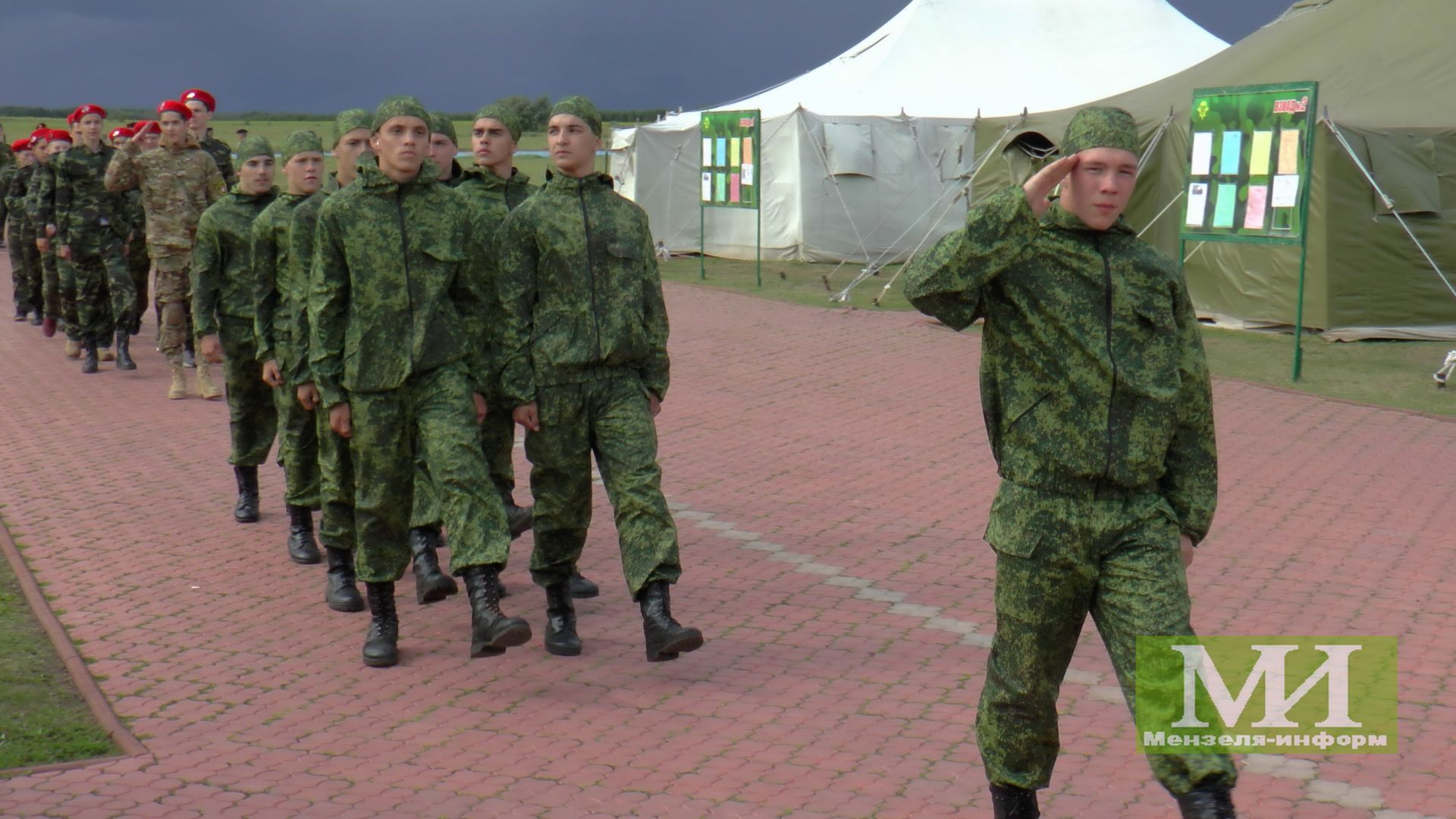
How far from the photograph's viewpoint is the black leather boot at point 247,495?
28.9 feet

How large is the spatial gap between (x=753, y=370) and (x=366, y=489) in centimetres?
867

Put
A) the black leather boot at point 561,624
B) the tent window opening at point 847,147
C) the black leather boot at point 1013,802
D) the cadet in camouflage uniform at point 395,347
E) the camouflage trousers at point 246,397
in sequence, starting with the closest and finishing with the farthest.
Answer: the black leather boot at point 1013,802, the cadet in camouflage uniform at point 395,347, the black leather boot at point 561,624, the camouflage trousers at point 246,397, the tent window opening at point 847,147

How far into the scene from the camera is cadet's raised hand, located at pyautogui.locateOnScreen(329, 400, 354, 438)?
6.17m

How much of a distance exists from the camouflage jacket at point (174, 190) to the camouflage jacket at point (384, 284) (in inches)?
298

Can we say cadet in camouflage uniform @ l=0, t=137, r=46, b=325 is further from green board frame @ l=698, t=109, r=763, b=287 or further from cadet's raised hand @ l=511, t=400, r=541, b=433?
cadet's raised hand @ l=511, t=400, r=541, b=433

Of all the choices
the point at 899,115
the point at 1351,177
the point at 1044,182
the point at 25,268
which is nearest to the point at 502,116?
the point at 1044,182

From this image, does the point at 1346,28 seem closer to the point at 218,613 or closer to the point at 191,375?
the point at 191,375

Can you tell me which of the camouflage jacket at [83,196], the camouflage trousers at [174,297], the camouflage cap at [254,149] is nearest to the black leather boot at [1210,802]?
the camouflage cap at [254,149]

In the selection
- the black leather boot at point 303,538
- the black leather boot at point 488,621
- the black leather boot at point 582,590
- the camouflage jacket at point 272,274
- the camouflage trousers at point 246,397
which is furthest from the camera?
the camouflage trousers at point 246,397

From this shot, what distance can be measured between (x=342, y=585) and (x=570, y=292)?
1972mm

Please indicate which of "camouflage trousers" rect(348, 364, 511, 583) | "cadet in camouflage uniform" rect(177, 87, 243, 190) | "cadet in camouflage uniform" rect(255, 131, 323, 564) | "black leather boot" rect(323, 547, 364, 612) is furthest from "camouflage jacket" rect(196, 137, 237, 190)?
"camouflage trousers" rect(348, 364, 511, 583)

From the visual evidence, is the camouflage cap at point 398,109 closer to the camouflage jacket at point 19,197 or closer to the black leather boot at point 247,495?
the black leather boot at point 247,495

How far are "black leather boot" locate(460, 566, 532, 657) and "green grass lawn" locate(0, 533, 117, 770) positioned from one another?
4.31 ft

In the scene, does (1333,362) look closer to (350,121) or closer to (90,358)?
(350,121)
